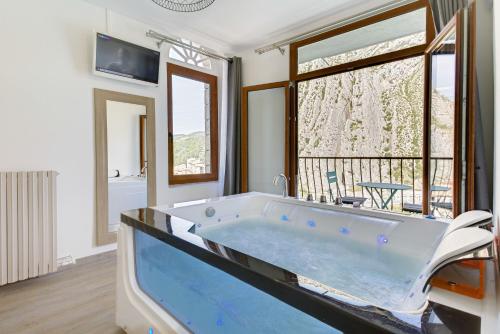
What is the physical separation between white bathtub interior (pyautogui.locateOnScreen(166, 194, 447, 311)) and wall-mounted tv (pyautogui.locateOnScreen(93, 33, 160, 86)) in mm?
1619

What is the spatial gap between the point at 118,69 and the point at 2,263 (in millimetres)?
1940

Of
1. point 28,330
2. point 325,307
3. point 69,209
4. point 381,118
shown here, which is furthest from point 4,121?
point 381,118

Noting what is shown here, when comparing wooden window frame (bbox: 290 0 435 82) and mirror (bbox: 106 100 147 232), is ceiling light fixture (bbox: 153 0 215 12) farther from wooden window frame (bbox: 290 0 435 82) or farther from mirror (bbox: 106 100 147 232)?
wooden window frame (bbox: 290 0 435 82)

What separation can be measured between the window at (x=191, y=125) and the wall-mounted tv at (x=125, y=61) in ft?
1.10

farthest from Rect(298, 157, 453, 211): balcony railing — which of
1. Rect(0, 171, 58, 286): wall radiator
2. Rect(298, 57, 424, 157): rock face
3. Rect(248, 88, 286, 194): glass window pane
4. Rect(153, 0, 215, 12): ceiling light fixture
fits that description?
Rect(0, 171, 58, 286): wall radiator

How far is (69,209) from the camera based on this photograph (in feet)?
8.11

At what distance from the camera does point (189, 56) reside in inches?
137

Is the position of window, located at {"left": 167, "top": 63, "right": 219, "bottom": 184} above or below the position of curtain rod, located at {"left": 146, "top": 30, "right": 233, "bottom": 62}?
below

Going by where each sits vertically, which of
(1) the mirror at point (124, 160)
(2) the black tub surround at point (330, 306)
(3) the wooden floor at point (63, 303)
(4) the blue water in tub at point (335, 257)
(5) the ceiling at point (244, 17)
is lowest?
(3) the wooden floor at point (63, 303)

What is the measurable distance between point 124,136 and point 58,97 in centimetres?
68

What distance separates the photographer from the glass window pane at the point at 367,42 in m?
2.43

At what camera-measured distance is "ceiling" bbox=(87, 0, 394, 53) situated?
8.74ft

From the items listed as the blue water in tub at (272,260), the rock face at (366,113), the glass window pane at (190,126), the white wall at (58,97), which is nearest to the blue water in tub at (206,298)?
the blue water in tub at (272,260)

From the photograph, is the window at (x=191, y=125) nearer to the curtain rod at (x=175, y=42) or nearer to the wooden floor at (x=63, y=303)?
the curtain rod at (x=175, y=42)
